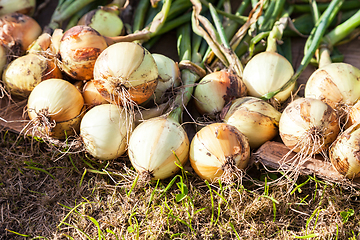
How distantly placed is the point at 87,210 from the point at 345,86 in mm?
1382

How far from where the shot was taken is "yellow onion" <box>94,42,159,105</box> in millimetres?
1323

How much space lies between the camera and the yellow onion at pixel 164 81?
63.8 inches

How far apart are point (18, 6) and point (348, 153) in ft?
7.17

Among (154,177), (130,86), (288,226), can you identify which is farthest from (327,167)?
(130,86)

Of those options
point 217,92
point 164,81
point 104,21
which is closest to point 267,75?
point 217,92

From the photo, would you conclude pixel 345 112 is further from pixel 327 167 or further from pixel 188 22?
pixel 188 22

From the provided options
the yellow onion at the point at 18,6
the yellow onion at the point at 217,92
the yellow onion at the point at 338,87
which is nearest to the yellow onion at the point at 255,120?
the yellow onion at the point at 217,92

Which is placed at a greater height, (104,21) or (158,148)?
(104,21)

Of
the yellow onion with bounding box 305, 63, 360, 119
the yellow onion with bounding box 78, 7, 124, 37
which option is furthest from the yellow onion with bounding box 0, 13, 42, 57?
the yellow onion with bounding box 305, 63, 360, 119

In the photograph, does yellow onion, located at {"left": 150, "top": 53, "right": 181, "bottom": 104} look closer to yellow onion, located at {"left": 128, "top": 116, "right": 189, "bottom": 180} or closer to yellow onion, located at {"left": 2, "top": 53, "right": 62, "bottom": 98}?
yellow onion, located at {"left": 128, "top": 116, "right": 189, "bottom": 180}

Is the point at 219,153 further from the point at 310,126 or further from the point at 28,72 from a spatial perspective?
the point at 28,72

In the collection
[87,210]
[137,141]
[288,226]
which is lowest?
[87,210]

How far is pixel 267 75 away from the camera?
161 centimetres

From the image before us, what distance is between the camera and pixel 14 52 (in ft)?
5.84
